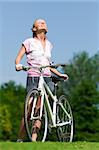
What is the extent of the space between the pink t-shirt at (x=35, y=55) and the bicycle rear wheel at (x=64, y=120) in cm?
71

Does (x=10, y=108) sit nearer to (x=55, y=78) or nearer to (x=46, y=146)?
(x=55, y=78)

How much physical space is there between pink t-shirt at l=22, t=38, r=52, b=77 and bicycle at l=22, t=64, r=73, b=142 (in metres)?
0.12

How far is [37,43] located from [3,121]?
92816mm

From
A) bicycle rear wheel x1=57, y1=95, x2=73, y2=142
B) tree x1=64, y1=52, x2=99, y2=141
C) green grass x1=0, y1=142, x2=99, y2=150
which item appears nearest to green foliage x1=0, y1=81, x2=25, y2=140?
tree x1=64, y1=52, x2=99, y2=141

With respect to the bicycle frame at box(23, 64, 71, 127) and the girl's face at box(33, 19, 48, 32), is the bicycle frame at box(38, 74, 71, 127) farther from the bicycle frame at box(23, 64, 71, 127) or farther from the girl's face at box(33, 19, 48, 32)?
the girl's face at box(33, 19, 48, 32)

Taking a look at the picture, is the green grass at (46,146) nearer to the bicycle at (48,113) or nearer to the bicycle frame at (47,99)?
the bicycle at (48,113)

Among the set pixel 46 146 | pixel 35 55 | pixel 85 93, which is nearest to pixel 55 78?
pixel 35 55

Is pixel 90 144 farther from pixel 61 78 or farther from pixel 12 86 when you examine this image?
pixel 12 86

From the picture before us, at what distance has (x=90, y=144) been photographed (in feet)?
34.4

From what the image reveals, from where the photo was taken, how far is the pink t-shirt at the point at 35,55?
447 inches

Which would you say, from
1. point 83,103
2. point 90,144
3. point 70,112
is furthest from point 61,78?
point 83,103

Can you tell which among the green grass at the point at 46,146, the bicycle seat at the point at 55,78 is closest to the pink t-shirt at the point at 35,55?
the bicycle seat at the point at 55,78

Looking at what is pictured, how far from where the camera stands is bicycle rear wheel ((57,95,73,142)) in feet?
38.5

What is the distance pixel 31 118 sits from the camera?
11016mm
